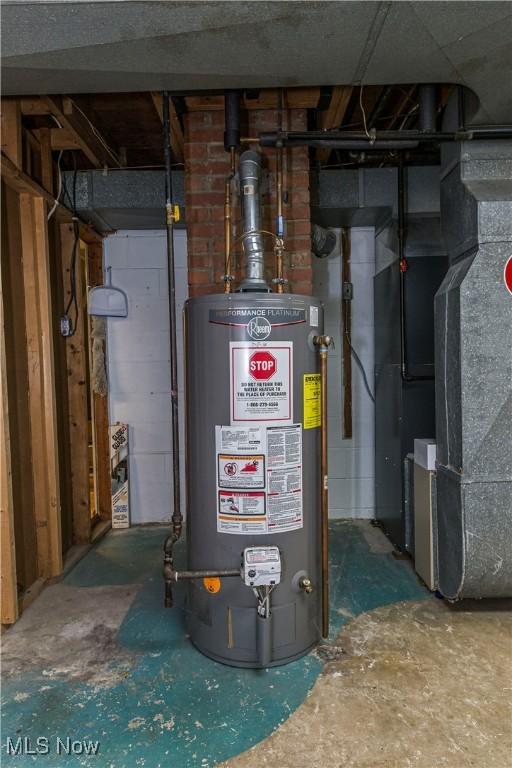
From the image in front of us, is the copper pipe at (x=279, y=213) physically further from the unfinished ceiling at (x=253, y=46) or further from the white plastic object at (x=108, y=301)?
the white plastic object at (x=108, y=301)

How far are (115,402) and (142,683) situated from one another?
2004 mm

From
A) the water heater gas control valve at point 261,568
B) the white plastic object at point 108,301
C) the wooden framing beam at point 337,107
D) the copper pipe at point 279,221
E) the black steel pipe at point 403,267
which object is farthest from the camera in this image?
the white plastic object at point 108,301

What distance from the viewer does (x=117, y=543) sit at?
2982 millimetres

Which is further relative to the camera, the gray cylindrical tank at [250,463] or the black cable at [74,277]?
the black cable at [74,277]

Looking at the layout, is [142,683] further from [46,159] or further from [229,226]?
[46,159]

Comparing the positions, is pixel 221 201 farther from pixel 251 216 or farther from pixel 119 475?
pixel 119 475

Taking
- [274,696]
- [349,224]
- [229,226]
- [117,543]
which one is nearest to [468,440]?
[274,696]

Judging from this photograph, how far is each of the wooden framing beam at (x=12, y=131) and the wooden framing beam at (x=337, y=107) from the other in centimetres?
152

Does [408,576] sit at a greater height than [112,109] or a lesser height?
lesser

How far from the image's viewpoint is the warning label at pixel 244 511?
1.66m

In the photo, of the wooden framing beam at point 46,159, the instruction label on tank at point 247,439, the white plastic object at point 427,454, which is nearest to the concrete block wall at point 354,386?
the white plastic object at point 427,454

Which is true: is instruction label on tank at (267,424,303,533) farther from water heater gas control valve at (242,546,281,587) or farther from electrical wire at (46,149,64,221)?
electrical wire at (46,149,64,221)

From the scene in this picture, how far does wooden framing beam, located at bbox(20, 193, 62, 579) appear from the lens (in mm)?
2361

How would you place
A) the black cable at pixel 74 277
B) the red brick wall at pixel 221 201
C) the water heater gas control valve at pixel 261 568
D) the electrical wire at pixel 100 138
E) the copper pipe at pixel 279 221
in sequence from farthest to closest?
the black cable at pixel 74 277
the electrical wire at pixel 100 138
the red brick wall at pixel 221 201
the copper pipe at pixel 279 221
the water heater gas control valve at pixel 261 568
